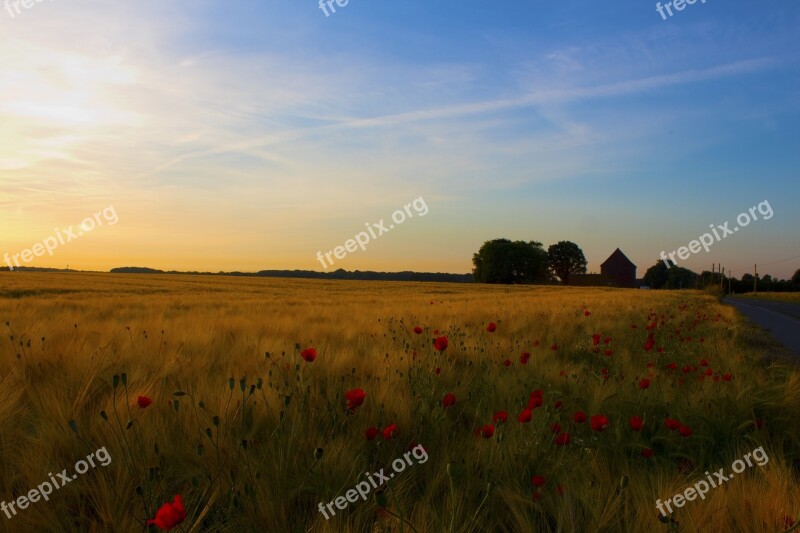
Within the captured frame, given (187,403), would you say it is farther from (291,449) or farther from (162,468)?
(291,449)

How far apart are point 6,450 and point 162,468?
0.73 m

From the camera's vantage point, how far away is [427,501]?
172 centimetres

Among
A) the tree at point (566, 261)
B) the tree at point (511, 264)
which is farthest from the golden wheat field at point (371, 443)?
the tree at point (566, 261)

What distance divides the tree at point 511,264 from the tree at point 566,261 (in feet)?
30.0

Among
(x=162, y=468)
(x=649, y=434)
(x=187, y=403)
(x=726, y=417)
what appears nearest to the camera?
(x=162, y=468)

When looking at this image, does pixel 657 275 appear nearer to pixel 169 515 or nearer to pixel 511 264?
pixel 511 264

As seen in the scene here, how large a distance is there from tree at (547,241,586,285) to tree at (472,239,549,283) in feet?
30.0

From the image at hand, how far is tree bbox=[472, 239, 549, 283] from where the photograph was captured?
79.4m

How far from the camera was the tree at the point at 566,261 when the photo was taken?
9150 cm

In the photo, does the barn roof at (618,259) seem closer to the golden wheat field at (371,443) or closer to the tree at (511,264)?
the tree at (511,264)

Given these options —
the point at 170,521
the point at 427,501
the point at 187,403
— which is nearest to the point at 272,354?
the point at 187,403

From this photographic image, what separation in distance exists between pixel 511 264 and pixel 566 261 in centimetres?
1799

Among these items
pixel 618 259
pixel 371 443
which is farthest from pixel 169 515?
pixel 618 259

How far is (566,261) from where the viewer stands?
91875 millimetres
